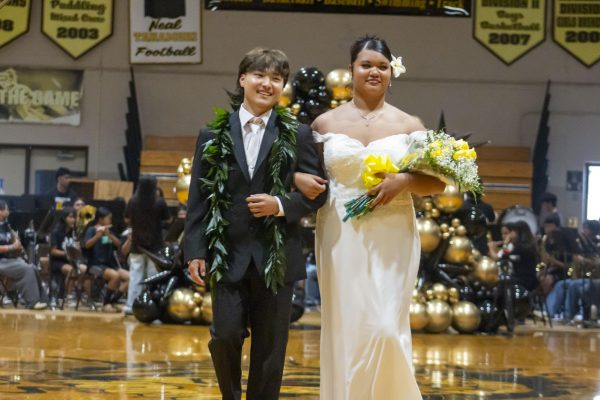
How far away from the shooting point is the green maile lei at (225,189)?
15.2ft

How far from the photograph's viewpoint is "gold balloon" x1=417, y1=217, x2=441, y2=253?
11305 mm

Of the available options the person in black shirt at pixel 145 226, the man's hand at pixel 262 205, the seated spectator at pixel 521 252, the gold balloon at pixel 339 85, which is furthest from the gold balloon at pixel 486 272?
the man's hand at pixel 262 205

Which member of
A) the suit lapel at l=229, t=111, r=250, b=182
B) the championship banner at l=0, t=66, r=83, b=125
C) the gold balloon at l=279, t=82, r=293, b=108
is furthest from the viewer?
the championship banner at l=0, t=66, r=83, b=125

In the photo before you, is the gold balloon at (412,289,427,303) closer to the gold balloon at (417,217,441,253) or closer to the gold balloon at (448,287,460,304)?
the gold balloon at (448,287,460,304)

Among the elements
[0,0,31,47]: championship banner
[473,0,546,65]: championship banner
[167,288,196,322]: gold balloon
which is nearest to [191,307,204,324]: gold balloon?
[167,288,196,322]: gold balloon

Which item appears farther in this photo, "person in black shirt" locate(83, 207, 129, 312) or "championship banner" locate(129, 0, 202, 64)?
"championship banner" locate(129, 0, 202, 64)

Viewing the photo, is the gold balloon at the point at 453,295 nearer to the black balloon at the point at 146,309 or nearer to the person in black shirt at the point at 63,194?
the black balloon at the point at 146,309

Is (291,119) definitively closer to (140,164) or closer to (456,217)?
(456,217)

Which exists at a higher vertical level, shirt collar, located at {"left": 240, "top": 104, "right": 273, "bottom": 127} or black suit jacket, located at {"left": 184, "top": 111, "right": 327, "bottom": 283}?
shirt collar, located at {"left": 240, "top": 104, "right": 273, "bottom": 127}

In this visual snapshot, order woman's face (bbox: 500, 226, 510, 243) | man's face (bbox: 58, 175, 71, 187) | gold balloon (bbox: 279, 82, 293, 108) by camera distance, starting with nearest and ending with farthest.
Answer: gold balloon (bbox: 279, 82, 293, 108) → woman's face (bbox: 500, 226, 510, 243) → man's face (bbox: 58, 175, 71, 187)

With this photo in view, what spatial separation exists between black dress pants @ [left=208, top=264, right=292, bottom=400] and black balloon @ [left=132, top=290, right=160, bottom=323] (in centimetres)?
716

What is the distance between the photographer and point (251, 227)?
15.5 feet

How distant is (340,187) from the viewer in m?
4.97

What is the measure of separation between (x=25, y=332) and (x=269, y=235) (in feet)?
20.6
